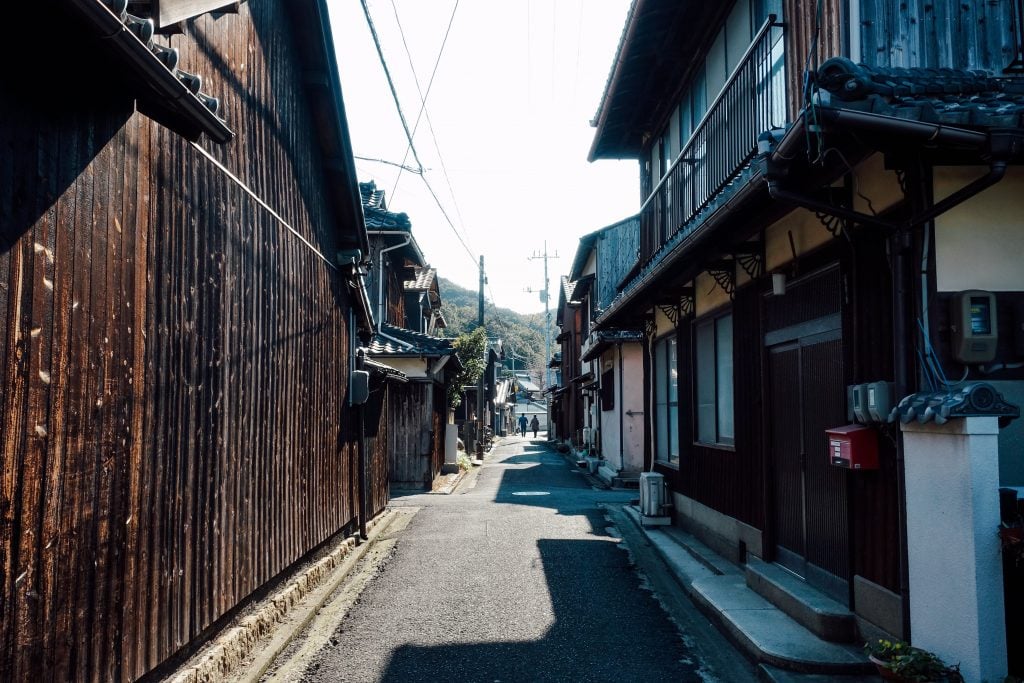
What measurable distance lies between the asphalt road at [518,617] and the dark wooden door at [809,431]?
115cm

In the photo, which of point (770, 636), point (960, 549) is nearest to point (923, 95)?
point (960, 549)

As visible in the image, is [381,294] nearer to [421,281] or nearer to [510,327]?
[421,281]

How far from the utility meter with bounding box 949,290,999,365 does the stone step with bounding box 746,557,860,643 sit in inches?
90.2

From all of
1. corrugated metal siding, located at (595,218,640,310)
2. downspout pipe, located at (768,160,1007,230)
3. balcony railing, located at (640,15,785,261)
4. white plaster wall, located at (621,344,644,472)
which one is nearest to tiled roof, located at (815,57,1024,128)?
downspout pipe, located at (768,160,1007,230)

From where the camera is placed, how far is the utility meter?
4902 millimetres

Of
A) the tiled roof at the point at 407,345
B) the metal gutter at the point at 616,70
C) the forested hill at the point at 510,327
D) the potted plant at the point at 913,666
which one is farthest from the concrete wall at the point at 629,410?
the forested hill at the point at 510,327

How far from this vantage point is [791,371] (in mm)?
7648

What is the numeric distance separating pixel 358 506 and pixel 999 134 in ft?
30.3

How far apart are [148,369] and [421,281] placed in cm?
2316

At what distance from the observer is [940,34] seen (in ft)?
20.4

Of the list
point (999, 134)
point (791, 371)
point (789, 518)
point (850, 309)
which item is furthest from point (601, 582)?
point (999, 134)

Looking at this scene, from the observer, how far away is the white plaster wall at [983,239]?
509 cm

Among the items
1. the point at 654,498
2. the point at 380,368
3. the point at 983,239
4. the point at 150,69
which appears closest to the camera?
the point at 150,69

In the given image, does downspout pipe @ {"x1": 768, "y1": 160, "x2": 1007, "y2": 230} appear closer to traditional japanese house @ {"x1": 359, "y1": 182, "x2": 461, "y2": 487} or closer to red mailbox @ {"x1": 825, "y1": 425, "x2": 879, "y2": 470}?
red mailbox @ {"x1": 825, "y1": 425, "x2": 879, "y2": 470}
